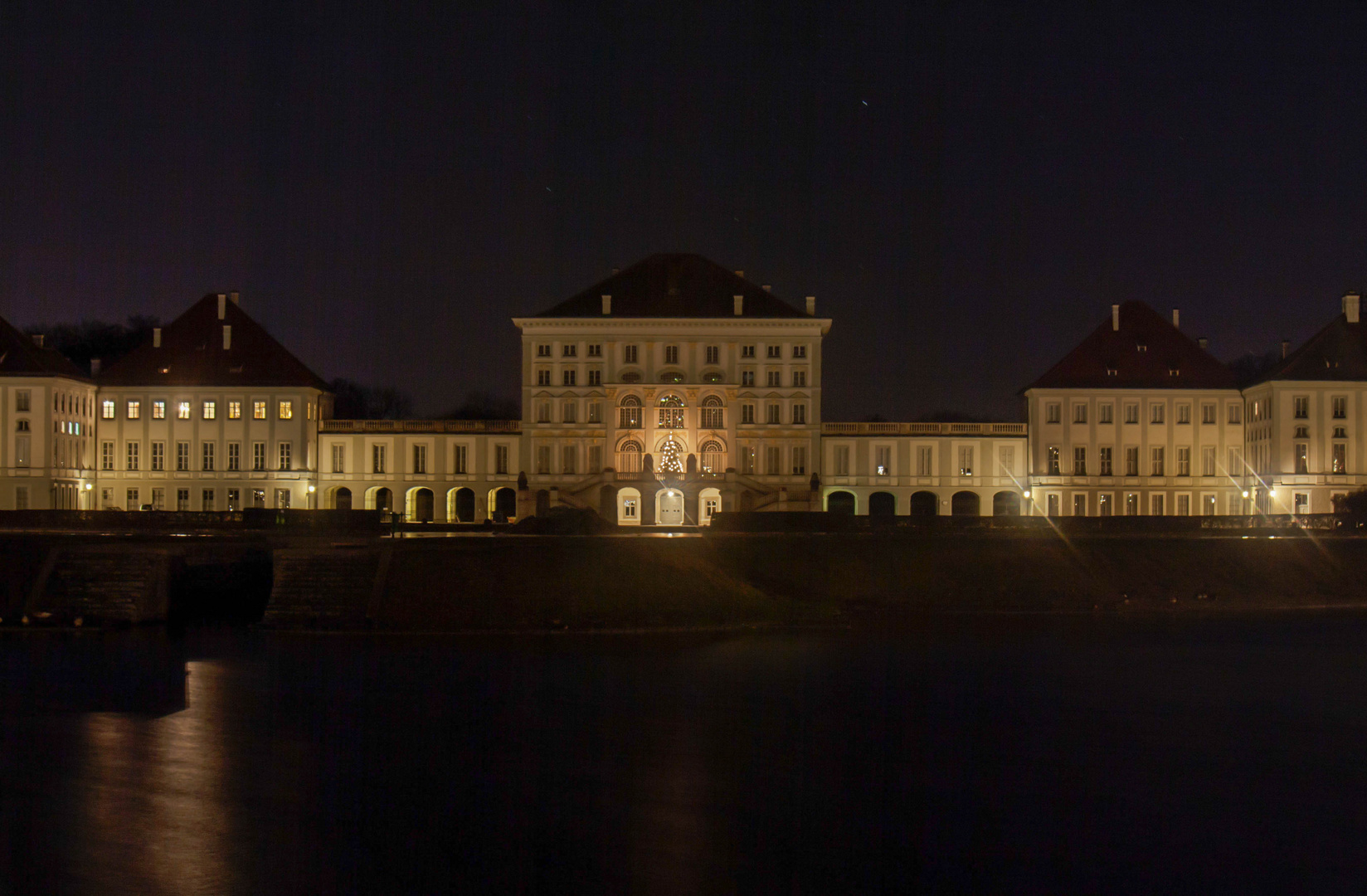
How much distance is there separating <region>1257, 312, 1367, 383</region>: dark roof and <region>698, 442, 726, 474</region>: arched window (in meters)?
26.8

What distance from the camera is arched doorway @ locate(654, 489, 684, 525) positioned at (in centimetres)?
6900

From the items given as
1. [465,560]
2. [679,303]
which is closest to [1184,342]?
[679,303]

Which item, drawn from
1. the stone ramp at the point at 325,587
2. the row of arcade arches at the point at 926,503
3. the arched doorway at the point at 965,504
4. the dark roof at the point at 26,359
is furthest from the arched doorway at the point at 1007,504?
the dark roof at the point at 26,359

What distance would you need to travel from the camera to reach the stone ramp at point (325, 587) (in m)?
39.3

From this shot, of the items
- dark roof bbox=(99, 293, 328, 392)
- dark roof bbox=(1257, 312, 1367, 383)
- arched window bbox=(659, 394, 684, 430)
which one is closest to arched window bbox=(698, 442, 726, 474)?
arched window bbox=(659, 394, 684, 430)

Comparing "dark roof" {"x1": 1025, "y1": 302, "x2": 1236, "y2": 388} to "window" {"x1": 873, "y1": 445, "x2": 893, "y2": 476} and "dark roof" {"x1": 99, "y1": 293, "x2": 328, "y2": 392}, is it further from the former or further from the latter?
"dark roof" {"x1": 99, "y1": 293, "x2": 328, "y2": 392}

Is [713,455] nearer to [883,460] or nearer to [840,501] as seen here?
[840,501]

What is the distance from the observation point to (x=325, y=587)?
40250 mm

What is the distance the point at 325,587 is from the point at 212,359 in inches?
1442

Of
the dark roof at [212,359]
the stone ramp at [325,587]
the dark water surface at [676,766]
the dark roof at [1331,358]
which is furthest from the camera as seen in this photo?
the dark roof at [212,359]

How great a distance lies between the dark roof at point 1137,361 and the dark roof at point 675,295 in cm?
1455

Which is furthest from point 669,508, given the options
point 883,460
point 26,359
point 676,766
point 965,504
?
point 676,766

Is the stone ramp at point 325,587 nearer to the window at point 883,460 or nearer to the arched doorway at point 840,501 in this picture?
the window at point 883,460

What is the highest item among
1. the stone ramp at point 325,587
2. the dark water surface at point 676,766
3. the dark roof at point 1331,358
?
the dark roof at point 1331,358
